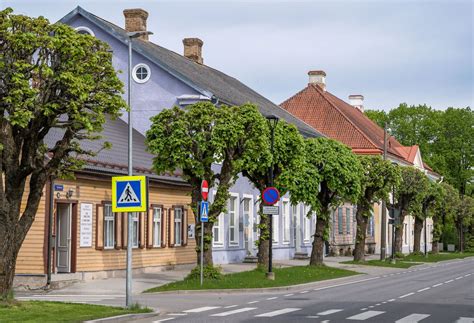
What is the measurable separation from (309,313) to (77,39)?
7.76m

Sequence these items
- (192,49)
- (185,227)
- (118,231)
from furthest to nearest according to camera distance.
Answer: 1. (192,49)
2. (185,227)
3. (118,231)

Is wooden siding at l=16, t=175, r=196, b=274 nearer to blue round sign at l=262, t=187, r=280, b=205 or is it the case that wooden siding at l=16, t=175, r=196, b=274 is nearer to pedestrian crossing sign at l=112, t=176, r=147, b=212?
blue round sign at l=262, t=187, r=280, b=205

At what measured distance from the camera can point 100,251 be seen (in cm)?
3059

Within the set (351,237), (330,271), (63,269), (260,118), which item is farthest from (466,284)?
(351,237)

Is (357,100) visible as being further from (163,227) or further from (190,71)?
(163,227)

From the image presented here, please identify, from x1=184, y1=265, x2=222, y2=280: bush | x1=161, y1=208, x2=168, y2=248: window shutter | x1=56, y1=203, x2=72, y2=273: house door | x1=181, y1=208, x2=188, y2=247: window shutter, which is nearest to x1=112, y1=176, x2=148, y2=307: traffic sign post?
x1=184, y1=265, x2=222, y2=280: bush

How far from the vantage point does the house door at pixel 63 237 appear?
2891 cm

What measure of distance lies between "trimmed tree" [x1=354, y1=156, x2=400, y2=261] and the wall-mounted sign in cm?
1977

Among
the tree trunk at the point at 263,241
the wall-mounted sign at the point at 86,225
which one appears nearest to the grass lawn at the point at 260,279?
the tree trunk at the point at 263,241

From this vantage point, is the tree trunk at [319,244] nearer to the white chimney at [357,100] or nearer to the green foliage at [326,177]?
the green foliage at [326,177]

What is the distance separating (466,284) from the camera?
31781mm

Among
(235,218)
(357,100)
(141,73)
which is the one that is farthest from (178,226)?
(357,100)

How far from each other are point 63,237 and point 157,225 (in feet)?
22.1

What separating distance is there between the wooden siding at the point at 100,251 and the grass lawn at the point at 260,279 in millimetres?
3091
